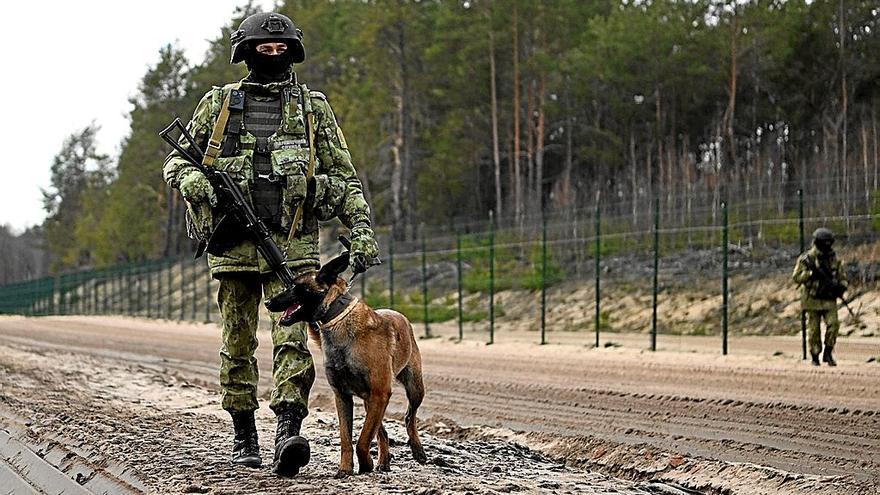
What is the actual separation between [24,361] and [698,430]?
35.6 feet

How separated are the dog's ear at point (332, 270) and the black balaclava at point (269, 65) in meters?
1.10

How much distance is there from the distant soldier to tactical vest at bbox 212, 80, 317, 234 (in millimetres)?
9858

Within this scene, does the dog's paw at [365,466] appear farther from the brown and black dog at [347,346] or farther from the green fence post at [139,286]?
the green fence post at [139,286]

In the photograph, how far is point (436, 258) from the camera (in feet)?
88.0

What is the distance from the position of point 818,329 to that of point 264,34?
409 inches

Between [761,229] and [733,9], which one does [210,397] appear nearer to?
[761,229]

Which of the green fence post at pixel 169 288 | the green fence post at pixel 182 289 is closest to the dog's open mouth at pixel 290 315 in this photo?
the green fence post at pixel 182 289

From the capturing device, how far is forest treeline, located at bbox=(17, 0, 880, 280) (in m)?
36.2

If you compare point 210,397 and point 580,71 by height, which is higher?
point 580,71

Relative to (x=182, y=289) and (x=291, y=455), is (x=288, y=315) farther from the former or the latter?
(x=182, y=289)

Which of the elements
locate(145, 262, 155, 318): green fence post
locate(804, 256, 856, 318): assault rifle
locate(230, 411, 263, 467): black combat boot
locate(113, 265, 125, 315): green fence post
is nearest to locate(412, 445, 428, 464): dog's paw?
locate(230, 411, 263, 467): black combat boot

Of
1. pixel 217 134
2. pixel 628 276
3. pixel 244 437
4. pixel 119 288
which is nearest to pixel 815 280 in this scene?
pixel 244 437

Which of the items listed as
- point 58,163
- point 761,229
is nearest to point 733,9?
point 761,229

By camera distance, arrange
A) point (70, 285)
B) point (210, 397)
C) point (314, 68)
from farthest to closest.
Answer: point (70, 285)
point (314, 68)
point (210, 397)
